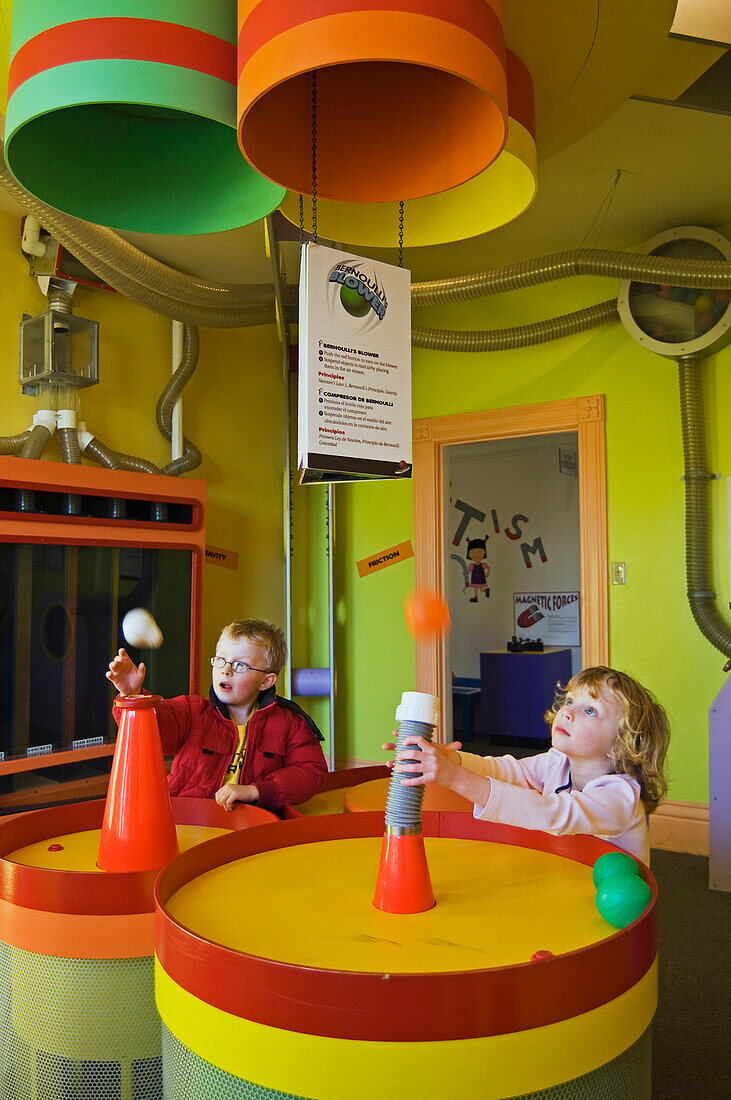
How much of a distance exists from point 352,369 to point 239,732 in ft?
3.73

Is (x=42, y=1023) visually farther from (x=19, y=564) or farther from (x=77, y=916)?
(x=19, y=564)

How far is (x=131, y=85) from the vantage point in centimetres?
136

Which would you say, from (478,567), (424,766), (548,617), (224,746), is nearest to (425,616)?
(424,766)

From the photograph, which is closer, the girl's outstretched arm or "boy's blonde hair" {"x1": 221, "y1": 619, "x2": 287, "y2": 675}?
the girl's outstretched arm

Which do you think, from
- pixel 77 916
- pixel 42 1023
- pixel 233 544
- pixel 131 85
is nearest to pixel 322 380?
pixel 131 85

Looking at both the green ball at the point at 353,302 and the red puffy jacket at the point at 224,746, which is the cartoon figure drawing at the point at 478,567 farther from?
the green ball at the point at 353,302

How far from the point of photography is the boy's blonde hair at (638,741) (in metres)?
1.90

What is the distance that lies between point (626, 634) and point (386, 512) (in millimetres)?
1693

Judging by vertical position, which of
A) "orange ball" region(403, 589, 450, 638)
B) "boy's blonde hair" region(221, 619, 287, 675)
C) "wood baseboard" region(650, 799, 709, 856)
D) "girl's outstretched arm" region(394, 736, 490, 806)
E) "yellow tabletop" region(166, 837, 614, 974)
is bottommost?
"wood baseboard" region(650, 799, 709, 856)

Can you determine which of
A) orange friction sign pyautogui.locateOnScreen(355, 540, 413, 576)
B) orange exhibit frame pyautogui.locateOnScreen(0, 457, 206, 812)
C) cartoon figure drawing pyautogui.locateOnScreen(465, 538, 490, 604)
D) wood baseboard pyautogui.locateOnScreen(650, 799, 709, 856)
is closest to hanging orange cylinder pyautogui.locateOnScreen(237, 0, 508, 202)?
orange exhibit frame pyautogui.locateOnScreen(0, 457, 206, 812)

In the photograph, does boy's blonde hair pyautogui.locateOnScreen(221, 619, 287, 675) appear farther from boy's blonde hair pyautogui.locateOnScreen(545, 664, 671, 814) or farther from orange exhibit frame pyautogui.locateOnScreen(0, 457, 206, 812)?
orange exhibit frame pyautogui.locateOnScreen(0, 457, 206, 812)

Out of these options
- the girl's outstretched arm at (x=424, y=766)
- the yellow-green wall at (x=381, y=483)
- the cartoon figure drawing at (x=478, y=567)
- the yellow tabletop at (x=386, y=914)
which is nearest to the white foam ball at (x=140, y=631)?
the yellow tabletop at (x=386, y=914)

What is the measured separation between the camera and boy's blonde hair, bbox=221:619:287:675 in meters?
2.50

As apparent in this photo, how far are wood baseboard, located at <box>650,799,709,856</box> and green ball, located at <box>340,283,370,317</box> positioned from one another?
341cm
